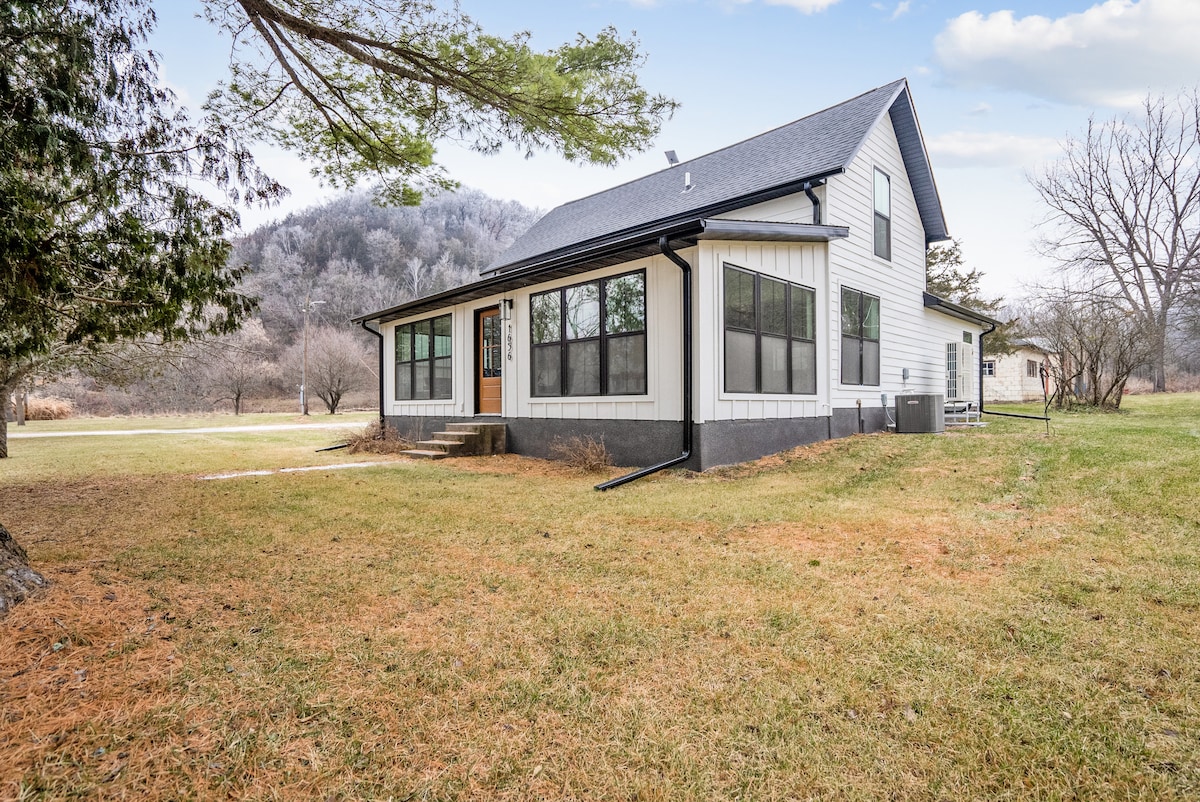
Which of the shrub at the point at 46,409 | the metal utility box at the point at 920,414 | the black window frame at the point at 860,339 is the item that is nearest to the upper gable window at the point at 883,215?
the black window frame at the point at 860,339

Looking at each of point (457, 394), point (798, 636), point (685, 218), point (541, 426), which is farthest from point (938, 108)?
point (798, 636)

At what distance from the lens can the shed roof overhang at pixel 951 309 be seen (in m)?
12.4

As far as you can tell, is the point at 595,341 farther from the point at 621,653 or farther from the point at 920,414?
the point at 621,653

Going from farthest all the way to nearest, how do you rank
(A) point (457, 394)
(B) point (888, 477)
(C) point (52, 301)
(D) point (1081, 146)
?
(D) point (1081, 146)
(A) point (457, 394)
(B) point (888, 477)
(C) point (52, 301)

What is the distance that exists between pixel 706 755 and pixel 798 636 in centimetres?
102

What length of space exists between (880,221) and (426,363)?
371 inches

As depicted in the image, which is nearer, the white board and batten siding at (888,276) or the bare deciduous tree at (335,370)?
the white board and batten siding at (888,276)

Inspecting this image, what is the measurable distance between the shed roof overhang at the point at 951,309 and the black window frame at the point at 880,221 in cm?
201

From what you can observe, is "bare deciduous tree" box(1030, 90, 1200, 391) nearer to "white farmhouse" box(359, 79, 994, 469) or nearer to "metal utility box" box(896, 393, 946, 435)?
"white farmhouse" box(359, 79, 994, 469)

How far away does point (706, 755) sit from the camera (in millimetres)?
1766

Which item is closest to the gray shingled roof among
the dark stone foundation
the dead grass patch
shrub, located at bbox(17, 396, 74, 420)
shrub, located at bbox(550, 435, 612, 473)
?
the dark stone foundation

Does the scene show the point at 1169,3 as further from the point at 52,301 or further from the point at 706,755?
the point at 52,301

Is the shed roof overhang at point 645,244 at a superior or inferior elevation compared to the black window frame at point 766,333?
superior

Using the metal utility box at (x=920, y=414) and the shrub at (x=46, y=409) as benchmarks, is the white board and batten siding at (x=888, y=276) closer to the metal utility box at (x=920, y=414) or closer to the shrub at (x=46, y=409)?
the metal utility box at (x=920, y=414)
